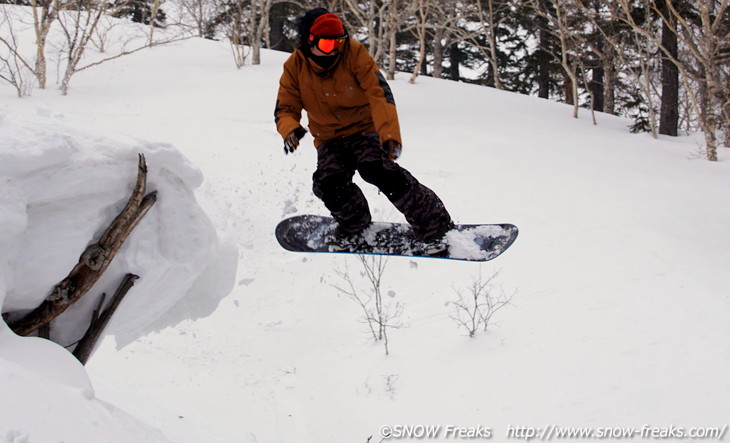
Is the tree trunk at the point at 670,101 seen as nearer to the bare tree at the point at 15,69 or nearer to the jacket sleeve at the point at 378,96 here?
the jacket sleeve at the point at 378,96

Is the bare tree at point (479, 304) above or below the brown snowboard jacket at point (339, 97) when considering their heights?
below

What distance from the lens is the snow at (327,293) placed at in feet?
8.20

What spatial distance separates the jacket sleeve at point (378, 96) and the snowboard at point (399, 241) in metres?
1.06

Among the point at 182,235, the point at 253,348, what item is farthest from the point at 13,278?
the point at 253,348

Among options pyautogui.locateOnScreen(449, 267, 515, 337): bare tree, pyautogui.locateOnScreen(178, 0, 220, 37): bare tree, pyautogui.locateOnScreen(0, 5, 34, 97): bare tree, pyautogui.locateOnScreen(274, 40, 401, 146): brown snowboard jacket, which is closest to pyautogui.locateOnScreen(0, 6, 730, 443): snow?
pyautogui.locateOnScreen(449, 267, 515, 337): bare tree

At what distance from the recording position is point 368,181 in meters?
4.13

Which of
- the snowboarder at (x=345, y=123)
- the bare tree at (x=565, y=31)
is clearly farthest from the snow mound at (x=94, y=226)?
the bare tree at (x=565, y=31)

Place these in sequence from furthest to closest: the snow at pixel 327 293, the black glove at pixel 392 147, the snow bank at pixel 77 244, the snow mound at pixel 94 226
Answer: the black glove at pixel 392 147 → the snow at pixel 327 293 → the snow mound at pixel 94 226 → the snow bank at pixel 77 244

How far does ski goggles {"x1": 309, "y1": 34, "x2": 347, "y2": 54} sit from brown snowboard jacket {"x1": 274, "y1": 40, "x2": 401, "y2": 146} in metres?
0.14

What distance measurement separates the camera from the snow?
8.20 ft

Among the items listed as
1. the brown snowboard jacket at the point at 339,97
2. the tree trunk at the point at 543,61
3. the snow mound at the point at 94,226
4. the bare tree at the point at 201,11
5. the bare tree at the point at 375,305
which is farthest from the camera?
the tree trunk at the point at 543,61

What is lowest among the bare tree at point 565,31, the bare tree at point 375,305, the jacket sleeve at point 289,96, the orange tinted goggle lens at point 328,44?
the bare tree at point 375,305

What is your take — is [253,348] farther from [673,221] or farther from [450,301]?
[673,221]

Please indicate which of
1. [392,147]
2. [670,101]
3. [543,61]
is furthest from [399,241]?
[543,61]
